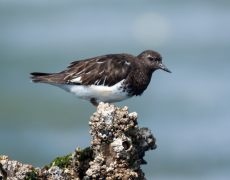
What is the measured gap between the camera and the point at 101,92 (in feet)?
41.2

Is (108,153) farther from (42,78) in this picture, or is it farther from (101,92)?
(42,78)

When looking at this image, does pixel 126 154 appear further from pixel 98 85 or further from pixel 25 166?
pixel 98 85

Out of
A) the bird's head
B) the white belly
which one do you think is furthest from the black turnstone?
the bird's head

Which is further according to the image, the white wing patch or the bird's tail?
the bird's tail

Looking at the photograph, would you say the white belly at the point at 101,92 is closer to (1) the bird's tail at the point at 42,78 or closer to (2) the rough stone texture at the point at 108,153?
(1) the bird's tail at the point at 42,78

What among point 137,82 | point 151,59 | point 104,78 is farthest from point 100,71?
point 151,59

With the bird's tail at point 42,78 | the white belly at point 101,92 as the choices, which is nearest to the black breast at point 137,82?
the white belly at point 101,92

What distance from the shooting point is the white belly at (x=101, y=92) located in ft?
40.9

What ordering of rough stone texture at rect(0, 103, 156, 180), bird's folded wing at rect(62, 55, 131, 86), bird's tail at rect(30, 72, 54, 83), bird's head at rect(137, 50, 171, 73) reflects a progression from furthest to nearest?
bird's head at rect(137, 50, 171, 73)
bird's tail at rect(30, 72, 54, 83)
bird's folded wing at rect(62, 55, 131, 86)
rough stone texture at rect(0, 103, 156, 180)

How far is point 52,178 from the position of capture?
6.43 m

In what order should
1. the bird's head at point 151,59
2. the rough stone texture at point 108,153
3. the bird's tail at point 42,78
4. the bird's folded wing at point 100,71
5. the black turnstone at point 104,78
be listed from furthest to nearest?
the bird's head at point 151,59 → the bird's tail at point 42,78 → the bird's folded wing at point 100,71 → the black turnstone at point 104,78 → the rough stone texture at point 108,153

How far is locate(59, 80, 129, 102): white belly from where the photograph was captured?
40.9 feet

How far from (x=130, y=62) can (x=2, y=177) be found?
7.08 meters

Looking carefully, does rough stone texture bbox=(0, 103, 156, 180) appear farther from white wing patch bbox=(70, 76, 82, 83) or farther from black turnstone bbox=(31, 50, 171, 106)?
white wing patch bbox=(70, 76, 82, 83)
